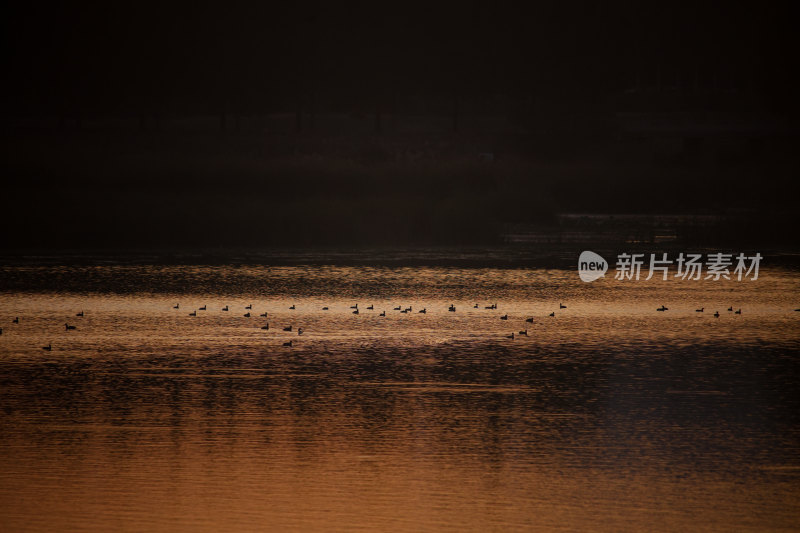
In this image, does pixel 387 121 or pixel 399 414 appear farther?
pixel 387 121

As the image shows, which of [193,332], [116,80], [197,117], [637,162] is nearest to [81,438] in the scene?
[193,332]

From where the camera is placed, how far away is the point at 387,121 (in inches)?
3588

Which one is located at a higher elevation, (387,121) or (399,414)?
(387,121)

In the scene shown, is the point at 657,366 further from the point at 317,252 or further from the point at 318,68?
the point at 318,68

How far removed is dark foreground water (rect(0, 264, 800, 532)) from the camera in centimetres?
1231

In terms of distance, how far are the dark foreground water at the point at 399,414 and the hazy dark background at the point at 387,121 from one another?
15.7m

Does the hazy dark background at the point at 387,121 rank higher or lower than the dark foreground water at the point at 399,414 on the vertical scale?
higher

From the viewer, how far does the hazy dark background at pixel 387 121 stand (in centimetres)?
4300

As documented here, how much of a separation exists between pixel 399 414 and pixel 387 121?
250 feet

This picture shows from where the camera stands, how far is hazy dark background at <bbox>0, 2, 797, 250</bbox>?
4300cm

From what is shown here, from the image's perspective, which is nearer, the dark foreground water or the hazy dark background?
the dark foreground water

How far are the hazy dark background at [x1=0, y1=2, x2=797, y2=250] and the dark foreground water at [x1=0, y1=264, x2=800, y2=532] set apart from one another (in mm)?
15746

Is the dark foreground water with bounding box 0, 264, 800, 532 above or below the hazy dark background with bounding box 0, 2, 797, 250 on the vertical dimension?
below

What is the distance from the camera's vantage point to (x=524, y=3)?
107188 millimetres
